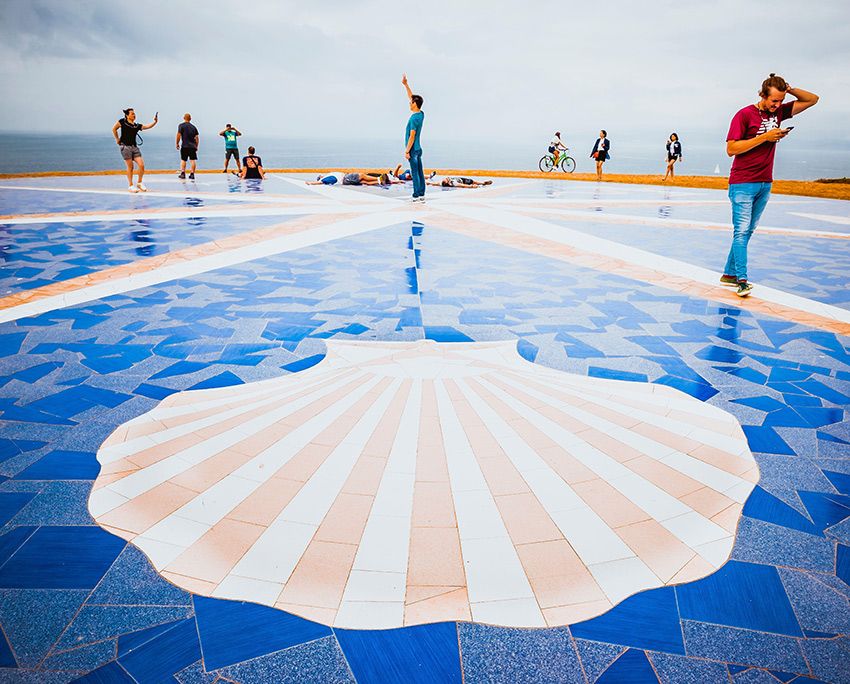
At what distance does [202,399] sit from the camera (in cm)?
329

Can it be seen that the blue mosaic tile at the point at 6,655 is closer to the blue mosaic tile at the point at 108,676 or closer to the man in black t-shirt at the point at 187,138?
the blue mosaic tile at the point at 108,676

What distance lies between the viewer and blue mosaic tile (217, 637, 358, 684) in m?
1.56

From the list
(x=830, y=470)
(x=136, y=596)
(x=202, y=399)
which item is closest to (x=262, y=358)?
(x=202, y=399)

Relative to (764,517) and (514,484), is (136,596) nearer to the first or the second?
(514,484)

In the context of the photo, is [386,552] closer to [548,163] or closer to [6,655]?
[6,655]

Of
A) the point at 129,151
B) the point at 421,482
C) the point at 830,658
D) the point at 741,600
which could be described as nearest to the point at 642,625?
the point at 741,600

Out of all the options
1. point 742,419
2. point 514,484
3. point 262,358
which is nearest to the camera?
point 514,484

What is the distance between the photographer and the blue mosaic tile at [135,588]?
1815 millimetres

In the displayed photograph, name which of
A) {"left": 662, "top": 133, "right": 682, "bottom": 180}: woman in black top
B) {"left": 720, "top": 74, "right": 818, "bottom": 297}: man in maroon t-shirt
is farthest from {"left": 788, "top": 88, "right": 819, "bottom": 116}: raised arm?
{"left": 662, "top": 133, "right": 682, "bottom": 180}: woman in black top

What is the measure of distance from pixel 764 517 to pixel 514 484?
1.11 metres

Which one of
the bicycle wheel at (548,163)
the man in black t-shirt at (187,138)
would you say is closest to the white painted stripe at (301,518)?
the man in black t-shirt at (187,138)

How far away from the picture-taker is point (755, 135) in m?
5.20

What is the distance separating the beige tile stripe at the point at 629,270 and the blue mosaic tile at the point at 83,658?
18.9ft

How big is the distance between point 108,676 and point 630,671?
1.61 meters
